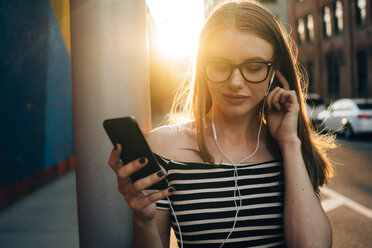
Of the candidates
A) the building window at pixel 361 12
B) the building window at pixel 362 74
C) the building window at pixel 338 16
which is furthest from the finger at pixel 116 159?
the building window at pixel 338 16

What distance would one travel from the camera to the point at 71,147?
27.9ft

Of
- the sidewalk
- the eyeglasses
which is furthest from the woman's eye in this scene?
the sidewalk

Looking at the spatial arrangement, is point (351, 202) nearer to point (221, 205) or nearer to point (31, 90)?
point (221, 205)

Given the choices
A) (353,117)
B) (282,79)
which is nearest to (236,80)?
(282,79)

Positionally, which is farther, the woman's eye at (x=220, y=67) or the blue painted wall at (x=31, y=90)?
the blue painted wall at (x=31, y=90)

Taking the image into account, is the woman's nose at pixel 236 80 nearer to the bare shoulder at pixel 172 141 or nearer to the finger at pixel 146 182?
the bare shoulder at pixel 172 141

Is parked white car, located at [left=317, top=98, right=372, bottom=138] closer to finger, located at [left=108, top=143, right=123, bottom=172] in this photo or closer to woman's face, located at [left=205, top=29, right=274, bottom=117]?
woman's face, located at [left=205, top=29, right=274, bottom=117]

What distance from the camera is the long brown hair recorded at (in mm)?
1648

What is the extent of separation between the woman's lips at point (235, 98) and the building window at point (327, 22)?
25.3 metres

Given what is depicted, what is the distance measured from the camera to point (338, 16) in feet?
75.1

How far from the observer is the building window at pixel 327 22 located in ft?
78.5

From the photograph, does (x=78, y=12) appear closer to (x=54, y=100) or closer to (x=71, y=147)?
(x=54, y=100)

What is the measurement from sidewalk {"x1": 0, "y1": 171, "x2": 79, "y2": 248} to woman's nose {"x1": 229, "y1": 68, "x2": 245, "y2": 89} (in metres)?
3.24

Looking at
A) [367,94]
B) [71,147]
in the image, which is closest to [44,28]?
[71,147]
